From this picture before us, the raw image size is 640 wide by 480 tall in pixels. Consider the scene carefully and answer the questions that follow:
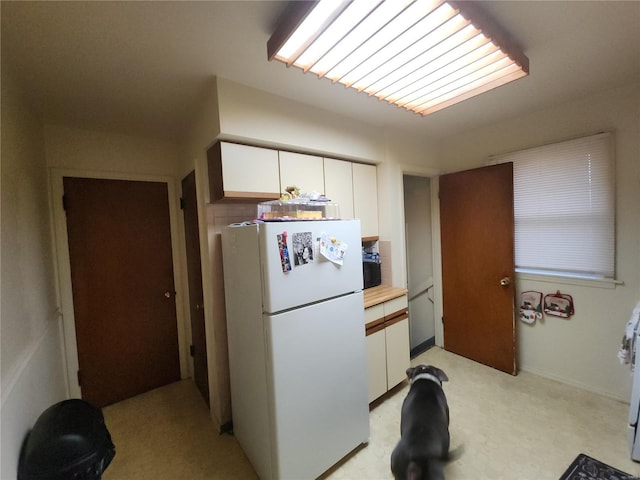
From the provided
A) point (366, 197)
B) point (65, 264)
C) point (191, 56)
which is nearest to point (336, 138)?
point (366, 197)

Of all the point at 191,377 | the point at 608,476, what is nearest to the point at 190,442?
the point at 191,377

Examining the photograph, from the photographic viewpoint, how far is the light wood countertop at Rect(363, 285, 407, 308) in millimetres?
2133

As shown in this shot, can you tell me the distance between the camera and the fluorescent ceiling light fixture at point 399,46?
1079 mm

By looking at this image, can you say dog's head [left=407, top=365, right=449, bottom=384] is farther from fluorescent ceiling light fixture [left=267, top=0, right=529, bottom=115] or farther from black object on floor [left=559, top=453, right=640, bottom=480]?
fluorescent ceiling light fixture [left=267, top=0, right=529, bottom=115]

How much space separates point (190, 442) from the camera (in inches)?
74.7

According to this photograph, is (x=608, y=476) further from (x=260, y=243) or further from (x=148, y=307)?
(x=148, y=307)

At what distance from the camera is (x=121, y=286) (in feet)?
7.79

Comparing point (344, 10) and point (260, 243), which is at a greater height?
point (344, 10)

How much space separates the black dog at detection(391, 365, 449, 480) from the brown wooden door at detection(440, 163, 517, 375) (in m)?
1.37

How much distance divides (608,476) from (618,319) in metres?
1.21

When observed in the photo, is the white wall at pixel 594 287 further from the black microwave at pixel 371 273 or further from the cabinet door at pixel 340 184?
the cabinet door at pixel 340 184

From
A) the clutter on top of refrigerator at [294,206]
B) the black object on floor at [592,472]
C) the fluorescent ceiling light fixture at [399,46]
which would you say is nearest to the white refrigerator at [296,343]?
the clutter on top of refrigerator at [294,206]

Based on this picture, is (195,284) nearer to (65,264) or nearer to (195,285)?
(195,285)

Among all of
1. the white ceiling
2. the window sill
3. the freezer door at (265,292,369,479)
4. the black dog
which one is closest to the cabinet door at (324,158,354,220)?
the white ceiling
